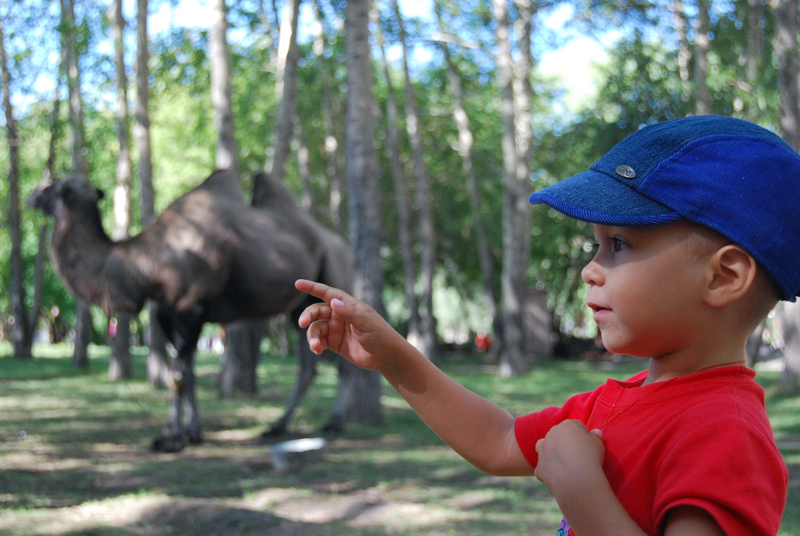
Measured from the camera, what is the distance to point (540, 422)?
1862 mm

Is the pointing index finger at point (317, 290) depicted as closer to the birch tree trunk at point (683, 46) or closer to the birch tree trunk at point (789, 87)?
the birch tree trunk at point (789, 87)

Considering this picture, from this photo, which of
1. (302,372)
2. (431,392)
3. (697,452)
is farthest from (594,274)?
(302,372)

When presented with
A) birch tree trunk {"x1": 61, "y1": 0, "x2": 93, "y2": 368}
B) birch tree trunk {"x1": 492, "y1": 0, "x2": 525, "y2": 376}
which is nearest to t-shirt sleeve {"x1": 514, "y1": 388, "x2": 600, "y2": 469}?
birch tree trunk {"x1": 492, "y1": 0, "x2": 525, "y2": 376}

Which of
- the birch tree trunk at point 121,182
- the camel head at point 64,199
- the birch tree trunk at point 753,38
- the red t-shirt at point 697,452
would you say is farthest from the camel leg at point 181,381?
the birch tree trunk at point 753,38

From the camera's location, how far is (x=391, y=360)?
181 centimetres

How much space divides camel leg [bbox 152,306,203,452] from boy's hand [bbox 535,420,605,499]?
20.8 feet

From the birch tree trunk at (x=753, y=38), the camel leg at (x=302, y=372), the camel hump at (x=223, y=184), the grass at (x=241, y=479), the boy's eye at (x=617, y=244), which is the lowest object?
the grass at (x=241, y=479)

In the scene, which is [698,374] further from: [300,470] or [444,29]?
[444,29]

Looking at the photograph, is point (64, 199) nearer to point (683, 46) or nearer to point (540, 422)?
point (540, 422)

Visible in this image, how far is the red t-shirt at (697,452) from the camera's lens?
1172 millimetres

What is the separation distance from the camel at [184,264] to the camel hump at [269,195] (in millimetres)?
442

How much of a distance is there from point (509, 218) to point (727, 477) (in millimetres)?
16320

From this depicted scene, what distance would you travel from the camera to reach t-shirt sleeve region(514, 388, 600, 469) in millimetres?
1809

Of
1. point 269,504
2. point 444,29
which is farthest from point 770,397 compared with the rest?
point 444,29
